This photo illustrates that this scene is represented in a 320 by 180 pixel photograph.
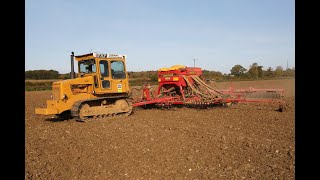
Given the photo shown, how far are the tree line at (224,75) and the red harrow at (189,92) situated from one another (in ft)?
96.9

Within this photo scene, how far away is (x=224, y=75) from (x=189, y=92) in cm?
5056

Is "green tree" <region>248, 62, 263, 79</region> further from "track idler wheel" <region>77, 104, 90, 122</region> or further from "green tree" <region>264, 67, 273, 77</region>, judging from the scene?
"track idler wheel" <region>77, 104, 90, 122</region>

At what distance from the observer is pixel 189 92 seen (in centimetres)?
1585

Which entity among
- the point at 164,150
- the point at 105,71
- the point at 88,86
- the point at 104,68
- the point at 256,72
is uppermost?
the point at 256,72

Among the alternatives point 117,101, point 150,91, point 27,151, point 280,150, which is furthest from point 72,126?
point 280,150

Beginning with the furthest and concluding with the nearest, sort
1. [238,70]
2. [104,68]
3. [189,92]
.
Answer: [238,70], [189,92], [104,68]

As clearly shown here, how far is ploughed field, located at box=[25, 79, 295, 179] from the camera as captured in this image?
562 cm

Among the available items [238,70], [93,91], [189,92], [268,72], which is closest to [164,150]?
[93,91]

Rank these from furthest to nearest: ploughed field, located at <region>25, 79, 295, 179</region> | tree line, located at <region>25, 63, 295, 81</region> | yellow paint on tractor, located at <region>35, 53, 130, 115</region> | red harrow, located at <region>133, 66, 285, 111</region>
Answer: tree line, located at <region>25, 63, 295, 81</region>, red harrow, located at <region>133, 66, 285, 111</region>, yellow paint on tractor, located at <region>35, 53, 130, 115</region>, ploughed field, located at <region>25, 79, 295, 179</region>

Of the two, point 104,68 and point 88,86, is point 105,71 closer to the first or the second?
point 104,68

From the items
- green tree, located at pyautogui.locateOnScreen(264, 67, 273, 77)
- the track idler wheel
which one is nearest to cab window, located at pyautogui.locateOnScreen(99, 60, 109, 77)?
the track idler wheel

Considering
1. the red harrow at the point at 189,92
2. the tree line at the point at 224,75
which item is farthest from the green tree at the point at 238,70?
the red harrow at the point at 189,92

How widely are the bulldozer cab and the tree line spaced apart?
3324 centimetres
